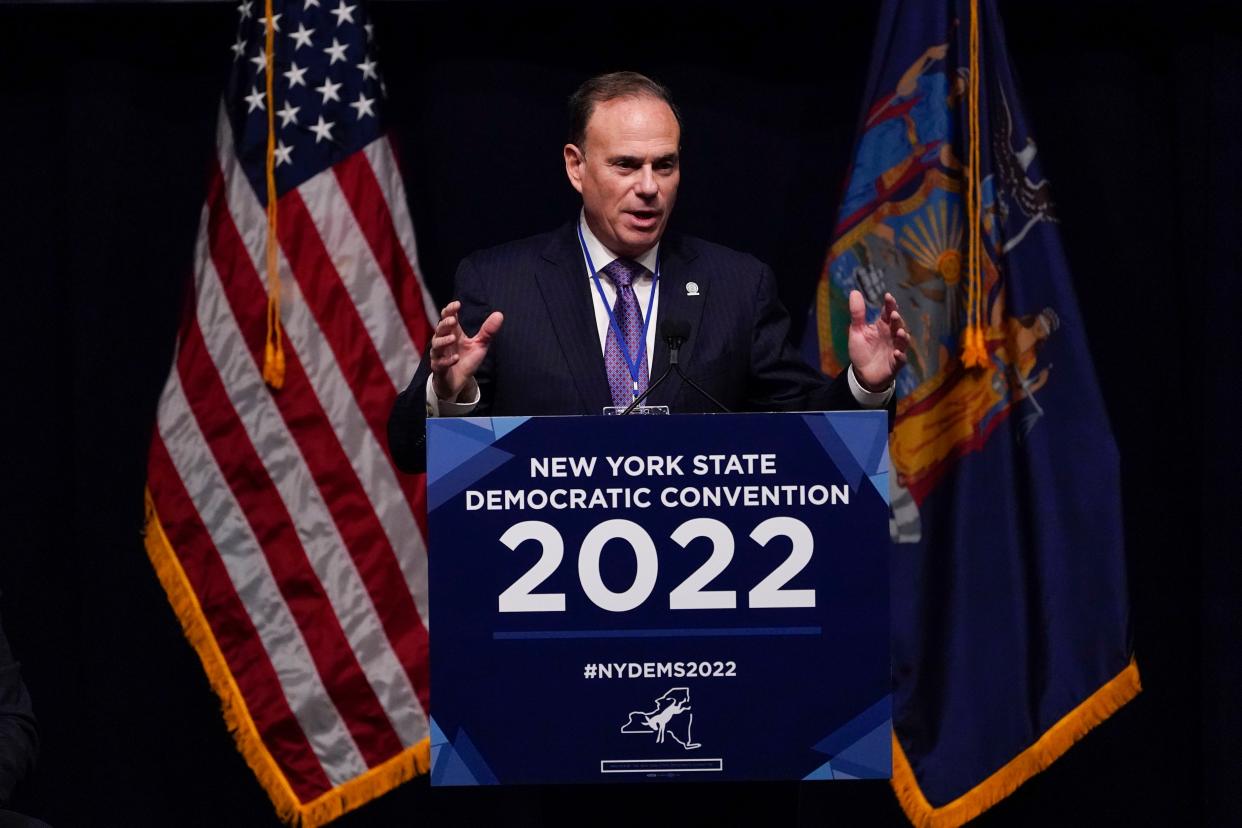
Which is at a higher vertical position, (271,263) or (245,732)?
(271,263)

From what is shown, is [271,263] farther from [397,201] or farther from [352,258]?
[397,201]

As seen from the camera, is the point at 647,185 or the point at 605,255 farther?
the point at 605,255

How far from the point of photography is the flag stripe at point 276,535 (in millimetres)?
3674

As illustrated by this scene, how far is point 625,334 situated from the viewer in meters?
2.62

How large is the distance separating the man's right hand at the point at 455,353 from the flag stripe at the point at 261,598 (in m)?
1.46

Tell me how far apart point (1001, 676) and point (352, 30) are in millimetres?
2152

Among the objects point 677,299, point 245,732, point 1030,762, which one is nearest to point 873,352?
point 677,299

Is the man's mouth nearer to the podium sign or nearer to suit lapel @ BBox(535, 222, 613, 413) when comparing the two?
suit lapel @ BBox(535, 222, 613, 413)

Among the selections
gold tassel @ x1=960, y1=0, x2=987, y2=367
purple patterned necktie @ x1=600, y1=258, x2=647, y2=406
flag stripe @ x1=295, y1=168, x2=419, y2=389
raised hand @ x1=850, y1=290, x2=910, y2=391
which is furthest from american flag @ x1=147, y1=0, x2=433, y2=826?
raised hand @ x1=850, y1=290, x2=910, y2=391

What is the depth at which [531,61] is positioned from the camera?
3.94 meters

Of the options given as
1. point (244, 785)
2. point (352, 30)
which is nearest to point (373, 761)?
point (244, 785)

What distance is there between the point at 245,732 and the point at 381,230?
4.03ft

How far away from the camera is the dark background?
154 inches

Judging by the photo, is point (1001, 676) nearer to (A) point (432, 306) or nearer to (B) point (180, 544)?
(A) point (432, 306)
